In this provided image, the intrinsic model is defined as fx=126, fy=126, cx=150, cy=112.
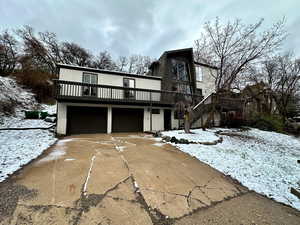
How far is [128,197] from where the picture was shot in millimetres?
2312

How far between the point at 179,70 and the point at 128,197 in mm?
12719

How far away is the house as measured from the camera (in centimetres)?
868

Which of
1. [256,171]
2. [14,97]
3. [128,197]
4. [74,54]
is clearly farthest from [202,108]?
[74,54]

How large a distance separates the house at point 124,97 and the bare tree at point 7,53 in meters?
10.3

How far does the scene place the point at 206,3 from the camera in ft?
27.2

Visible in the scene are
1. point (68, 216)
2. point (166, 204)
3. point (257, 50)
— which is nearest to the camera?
point (68, 216)

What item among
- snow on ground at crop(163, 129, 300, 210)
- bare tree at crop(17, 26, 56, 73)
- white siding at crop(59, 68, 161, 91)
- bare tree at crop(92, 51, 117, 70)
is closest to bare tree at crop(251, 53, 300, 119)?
white siding at crop(59, 68, 161, 91)

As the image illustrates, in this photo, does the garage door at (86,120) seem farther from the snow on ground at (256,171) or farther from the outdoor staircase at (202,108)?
the outdoor staircase at (202,108)

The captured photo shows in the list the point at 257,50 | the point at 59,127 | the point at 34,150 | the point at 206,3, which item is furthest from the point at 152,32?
the point at 34,150

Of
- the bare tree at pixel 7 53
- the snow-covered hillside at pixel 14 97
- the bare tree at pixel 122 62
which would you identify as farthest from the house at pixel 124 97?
the bare tree at pixel 122 62

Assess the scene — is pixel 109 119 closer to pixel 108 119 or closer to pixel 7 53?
pixel 108 119

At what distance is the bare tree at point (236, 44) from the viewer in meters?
8.58

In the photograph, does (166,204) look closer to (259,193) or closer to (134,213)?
(134,213)

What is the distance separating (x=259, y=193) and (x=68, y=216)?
377 centimetres
